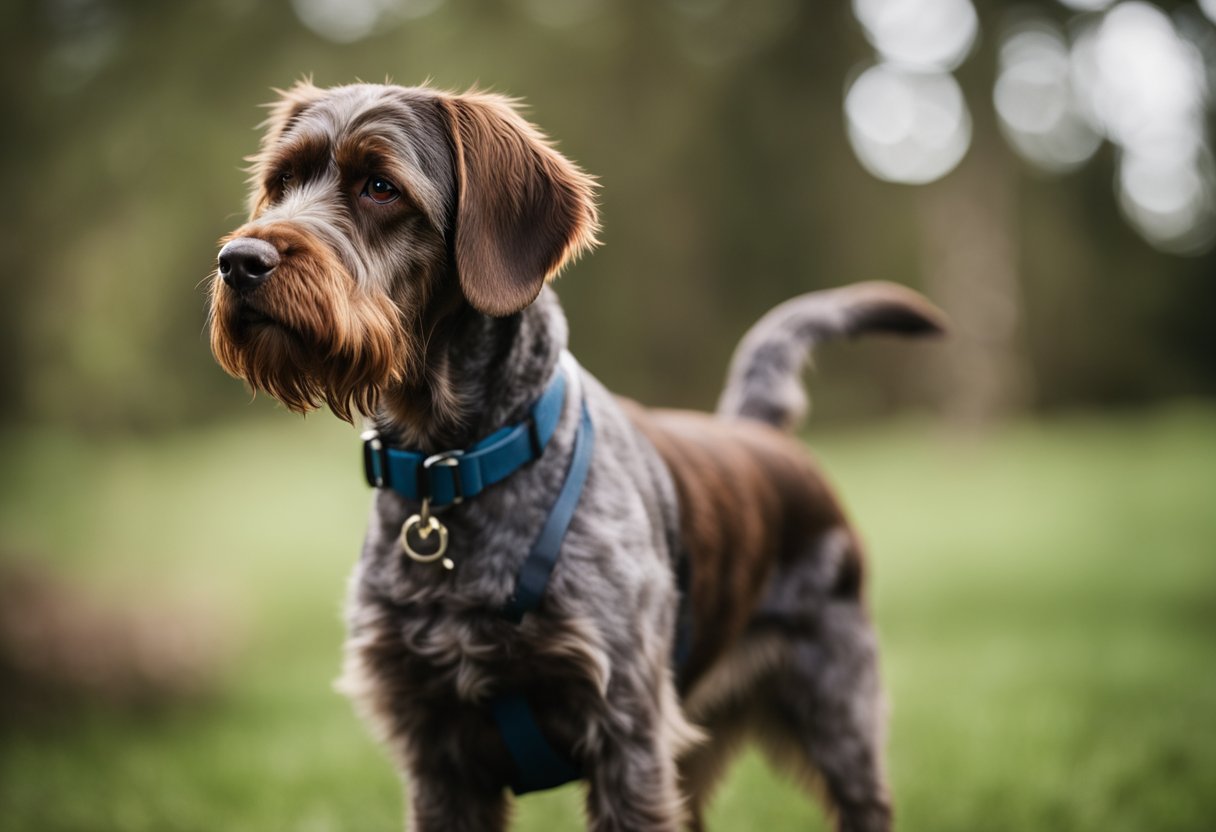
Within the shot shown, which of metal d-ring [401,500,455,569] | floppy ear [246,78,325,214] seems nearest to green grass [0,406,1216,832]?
metal d-ring [401,500,455,569]

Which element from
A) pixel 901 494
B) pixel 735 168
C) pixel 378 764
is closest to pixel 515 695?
pixel 378 764

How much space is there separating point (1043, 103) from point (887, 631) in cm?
1181

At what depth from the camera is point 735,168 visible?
18.9m

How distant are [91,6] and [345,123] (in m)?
6.45

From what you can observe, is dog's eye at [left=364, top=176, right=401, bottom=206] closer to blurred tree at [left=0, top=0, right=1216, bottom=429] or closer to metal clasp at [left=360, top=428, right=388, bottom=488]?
metal clasp at [left=360, top=428, right=388, bottom=488]

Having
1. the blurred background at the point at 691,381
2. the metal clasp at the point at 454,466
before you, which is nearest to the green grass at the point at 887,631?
the blurred background at the point at 691,381

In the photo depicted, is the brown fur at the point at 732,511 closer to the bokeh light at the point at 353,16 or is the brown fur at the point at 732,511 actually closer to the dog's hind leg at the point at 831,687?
the dog's hind leg at the point at 831,687

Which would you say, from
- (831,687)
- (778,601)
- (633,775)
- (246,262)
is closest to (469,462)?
(246,262)

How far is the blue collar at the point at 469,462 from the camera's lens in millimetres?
2607

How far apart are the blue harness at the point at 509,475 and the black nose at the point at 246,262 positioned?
0.60 meters

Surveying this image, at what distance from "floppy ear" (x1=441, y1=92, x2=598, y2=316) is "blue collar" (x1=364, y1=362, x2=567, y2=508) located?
1.06 feet

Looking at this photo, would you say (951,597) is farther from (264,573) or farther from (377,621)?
(377,621)

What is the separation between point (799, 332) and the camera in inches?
158

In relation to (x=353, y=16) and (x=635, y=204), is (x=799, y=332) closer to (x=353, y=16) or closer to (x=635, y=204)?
(x=353, y=16)
